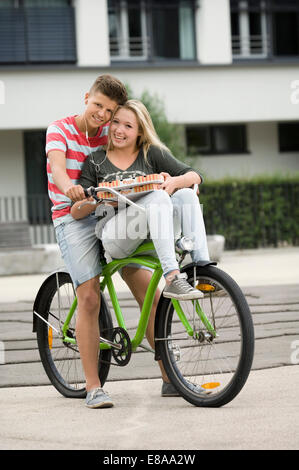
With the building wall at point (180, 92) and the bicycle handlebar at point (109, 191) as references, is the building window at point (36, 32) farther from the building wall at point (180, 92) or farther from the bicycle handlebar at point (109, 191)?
the bicycle handlebar at point (109, 191)

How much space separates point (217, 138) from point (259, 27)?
114 inches

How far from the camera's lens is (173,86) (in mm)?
21953

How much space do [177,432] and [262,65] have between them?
19123 millimetres

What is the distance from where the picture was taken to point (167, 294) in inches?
180

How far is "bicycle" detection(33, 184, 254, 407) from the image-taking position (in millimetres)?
4484

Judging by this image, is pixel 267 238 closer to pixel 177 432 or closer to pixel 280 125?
pixel 280 125

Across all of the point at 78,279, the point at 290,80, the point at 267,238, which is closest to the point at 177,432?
the point at 78,279

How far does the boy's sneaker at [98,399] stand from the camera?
4812 millimetres

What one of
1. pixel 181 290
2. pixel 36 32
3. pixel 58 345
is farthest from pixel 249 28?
pixel 181 290

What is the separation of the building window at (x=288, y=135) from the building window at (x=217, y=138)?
103 cm

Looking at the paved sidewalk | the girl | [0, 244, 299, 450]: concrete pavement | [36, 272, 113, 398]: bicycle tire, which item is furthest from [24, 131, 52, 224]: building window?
the girl

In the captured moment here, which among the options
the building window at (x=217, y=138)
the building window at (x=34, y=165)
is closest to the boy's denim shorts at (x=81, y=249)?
the building window at (x=34, y=165)

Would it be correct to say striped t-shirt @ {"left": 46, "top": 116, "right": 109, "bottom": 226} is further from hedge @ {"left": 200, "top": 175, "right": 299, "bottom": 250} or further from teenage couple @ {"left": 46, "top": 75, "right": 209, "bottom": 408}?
hedge @ {"left": 200, "top": 175, "right": 299, "bottom": 250}

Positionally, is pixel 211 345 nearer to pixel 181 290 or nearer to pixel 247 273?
pixel 181 290
